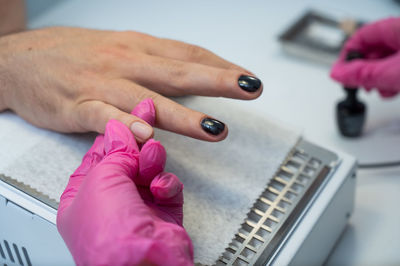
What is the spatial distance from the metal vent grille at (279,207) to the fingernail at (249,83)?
163mm

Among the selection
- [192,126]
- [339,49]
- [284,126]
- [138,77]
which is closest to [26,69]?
[138,77]

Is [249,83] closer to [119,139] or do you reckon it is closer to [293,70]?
[119,139]

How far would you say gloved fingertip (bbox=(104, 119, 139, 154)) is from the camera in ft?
2.01

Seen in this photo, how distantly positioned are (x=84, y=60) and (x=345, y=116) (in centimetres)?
55

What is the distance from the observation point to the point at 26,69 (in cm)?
82

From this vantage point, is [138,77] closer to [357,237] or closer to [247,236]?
[247,236]

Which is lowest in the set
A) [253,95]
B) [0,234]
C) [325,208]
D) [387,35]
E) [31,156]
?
[0,234]

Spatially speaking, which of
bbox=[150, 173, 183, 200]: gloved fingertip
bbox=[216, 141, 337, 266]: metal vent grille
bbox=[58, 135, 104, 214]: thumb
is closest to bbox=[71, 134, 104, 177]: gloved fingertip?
bbox=[58, 135, 104, 214]: thumb

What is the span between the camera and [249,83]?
2.20 feet

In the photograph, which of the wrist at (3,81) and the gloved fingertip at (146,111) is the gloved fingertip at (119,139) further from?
the wrist at (3,81)

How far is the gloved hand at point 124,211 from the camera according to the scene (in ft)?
1.55

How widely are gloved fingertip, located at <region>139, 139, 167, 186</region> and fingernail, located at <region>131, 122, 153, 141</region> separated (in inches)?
2.1

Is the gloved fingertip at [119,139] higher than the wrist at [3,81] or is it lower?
higher

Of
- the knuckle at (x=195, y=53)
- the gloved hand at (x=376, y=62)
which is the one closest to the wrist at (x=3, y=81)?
the knuckle at (x=195, y=53)
